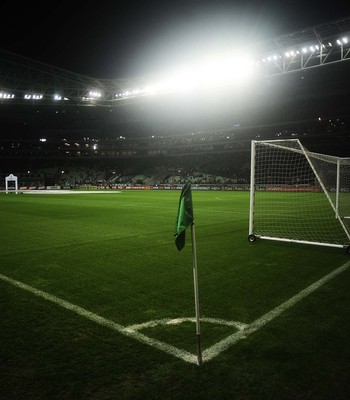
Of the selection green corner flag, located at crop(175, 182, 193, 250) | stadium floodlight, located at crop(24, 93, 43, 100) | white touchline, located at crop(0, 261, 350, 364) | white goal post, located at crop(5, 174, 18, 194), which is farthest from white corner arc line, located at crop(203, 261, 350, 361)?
white goal post, located at crop(5, 174, 18, 194)

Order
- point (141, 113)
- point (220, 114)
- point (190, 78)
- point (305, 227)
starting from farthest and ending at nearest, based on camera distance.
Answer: point (141, 113), point (220, 114), point (190, 78), point (305, 227)

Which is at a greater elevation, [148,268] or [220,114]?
[220,114]

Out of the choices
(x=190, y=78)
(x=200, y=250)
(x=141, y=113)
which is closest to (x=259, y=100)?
(x=141, y=113)

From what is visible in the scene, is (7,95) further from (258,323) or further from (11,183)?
(258,323)

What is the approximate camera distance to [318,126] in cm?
5734

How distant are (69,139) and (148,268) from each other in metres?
80.4

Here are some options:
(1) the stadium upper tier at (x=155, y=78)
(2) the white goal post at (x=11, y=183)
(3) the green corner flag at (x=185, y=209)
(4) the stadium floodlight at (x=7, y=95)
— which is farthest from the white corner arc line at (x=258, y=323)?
(4) the stadium floodlight at (x=7, y=95)

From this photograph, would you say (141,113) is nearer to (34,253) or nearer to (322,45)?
(322,45)

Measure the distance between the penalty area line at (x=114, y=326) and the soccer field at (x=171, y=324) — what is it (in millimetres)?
13

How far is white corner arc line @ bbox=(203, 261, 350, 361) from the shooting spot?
11.3 feet

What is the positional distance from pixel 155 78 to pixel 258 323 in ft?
103

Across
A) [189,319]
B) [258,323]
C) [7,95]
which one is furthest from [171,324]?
[7,95]

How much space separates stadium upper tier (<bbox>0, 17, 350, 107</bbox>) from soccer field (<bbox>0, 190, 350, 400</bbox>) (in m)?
15.9

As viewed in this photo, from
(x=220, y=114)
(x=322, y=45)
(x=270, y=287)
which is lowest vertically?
(x=270, y=287)
